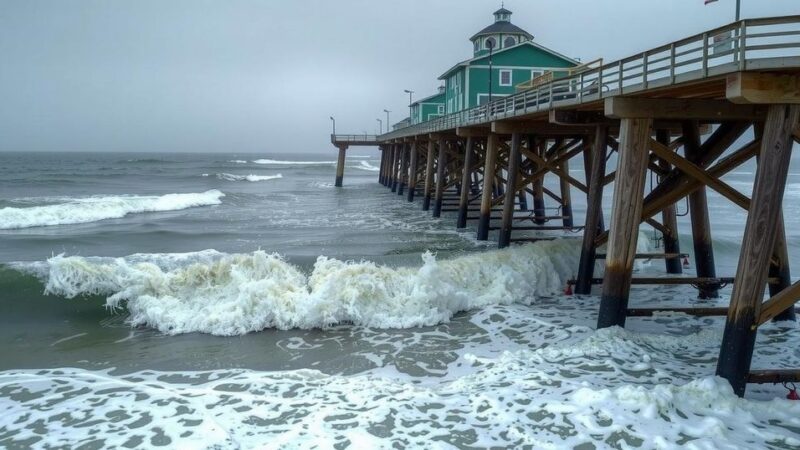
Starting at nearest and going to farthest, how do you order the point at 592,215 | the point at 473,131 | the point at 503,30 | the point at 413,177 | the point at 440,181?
the point at 592,215 → the point at 473,131 → the point at 440,181 → the point at 413,177 → the point at 503,30

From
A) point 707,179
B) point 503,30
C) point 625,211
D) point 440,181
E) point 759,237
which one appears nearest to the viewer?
point 759,237

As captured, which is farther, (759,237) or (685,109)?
(685,109)

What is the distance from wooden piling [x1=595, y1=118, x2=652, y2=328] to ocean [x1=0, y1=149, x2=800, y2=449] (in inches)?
21.2

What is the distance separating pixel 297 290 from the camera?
31.4 feet

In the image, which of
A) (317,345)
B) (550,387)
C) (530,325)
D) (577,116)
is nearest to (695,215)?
(577,116)

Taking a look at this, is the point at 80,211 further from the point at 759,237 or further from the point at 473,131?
the point at 759,237

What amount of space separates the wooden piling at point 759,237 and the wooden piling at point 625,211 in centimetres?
173

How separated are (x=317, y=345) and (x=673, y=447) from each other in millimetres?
4589

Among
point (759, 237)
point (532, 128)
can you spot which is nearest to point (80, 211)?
point (532, 128)

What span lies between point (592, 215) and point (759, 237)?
4311 mm

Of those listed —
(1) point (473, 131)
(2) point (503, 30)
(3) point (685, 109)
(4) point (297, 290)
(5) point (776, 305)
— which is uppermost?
(2) point (503, 30)

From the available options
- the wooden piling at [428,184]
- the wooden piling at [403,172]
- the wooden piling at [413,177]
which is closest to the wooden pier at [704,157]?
the wooden piling at [428,184]

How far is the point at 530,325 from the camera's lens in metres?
8.73

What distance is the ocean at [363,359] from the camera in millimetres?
5449
